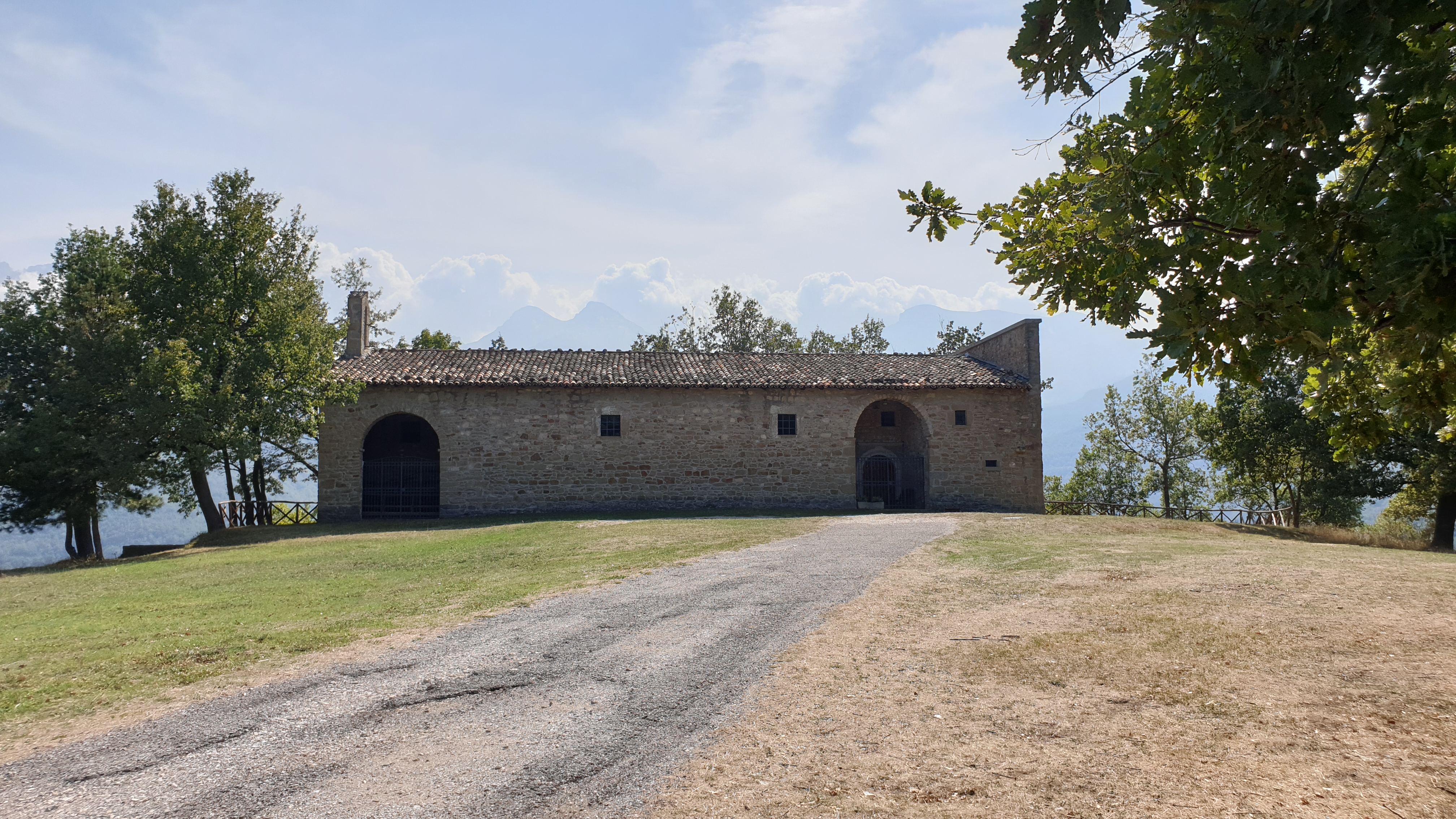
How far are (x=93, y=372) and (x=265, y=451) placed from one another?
916 cm

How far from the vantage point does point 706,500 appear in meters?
24.1

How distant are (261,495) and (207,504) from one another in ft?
10.2

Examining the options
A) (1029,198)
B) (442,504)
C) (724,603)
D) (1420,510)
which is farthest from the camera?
(1420,510)

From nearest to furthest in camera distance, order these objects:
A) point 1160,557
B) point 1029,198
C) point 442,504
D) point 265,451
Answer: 1. point 1029,198
2. point 1160,557
3. point 442,504
4. point 265,451

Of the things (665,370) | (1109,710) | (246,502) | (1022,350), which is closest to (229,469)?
(246,502)

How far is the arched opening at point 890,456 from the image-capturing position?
26062mm

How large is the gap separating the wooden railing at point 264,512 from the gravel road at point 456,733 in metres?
19.2

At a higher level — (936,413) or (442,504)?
(936,413)

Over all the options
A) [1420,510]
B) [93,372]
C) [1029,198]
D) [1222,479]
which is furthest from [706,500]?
[1222,479]

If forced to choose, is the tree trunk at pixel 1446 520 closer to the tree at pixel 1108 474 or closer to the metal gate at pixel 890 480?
the metal gate at pixel 890 480

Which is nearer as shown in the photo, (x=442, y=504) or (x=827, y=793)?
(x=827, y=793)

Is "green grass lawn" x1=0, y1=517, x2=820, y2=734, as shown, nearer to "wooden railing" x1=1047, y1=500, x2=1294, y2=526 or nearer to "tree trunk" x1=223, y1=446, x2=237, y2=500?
"tree trunk" x1=223, y1=446, x2=237, y2=500

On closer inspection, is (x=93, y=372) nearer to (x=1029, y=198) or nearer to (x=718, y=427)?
(x=718, y=427)

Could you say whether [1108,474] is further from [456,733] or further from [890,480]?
[456,733]
